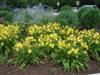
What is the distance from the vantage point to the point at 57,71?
9148mm

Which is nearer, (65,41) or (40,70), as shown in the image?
(40,70)

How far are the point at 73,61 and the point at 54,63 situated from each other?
56 centimetres

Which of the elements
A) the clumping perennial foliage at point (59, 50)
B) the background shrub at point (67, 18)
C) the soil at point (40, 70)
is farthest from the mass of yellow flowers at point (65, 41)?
the background shrub at point (67, 18)

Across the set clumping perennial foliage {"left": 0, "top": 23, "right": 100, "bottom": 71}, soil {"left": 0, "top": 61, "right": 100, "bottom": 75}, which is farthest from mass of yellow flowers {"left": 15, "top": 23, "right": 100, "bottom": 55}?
soil {"left": 0, "top": 61, "right": 100, "bottom": 75}

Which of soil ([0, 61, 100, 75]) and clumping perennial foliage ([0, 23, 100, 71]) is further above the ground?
clumping perennial foliage ([0, 23, 100, 71])

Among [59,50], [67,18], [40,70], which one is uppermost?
[59,50]

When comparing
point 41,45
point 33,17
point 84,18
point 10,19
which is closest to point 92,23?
point 84,18

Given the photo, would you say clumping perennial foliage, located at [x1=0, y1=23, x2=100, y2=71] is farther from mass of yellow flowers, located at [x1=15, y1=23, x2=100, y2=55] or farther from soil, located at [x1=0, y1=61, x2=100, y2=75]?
soil, located at [x1=0, y1=61, x2=100, y2=75]

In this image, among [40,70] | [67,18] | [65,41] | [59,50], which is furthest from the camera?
[67,18]

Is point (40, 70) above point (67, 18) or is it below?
above

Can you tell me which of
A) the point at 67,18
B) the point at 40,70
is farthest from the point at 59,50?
the point at 67,18

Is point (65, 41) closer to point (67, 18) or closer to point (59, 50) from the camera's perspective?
point (59, 50)

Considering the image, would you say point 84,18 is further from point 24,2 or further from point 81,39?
point 24,2

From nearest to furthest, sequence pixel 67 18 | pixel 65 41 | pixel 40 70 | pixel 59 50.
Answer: pixel 40 70
pixel 59 50
pixel 65 41
pixel 67 18
